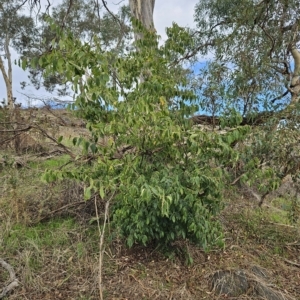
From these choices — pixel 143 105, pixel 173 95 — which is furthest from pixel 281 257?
pixel 143 105

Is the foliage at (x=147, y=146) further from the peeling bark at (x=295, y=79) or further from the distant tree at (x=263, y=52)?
the peeling bark at (x=295, y=79)

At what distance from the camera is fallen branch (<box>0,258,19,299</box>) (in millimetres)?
2830

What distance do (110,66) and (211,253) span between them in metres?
2.39

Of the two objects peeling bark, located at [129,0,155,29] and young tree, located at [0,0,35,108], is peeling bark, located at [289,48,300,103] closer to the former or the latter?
peeling bark, located at [129,0,155,29]

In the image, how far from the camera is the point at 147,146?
2824 millimetres

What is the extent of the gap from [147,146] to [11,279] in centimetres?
179

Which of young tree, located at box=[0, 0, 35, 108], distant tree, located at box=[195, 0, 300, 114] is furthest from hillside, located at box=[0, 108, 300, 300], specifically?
young tree, located at box=[0, 0, 35, 108]

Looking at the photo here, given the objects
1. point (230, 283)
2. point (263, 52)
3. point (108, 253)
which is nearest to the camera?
point (230, 283)

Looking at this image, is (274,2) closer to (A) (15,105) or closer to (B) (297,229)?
(B) (297,229)

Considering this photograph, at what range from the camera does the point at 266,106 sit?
459 centimetres

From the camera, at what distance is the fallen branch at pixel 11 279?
9.29 ft

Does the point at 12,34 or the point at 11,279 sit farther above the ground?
the point at 12,34

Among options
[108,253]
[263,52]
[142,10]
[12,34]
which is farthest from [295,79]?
[12,34]

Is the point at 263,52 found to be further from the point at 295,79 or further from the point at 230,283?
the point at 230,283
